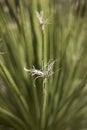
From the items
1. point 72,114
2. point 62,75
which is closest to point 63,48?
point 62,75

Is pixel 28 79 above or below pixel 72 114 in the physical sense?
above

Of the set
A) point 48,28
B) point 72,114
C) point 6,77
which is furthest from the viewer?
point 72,114

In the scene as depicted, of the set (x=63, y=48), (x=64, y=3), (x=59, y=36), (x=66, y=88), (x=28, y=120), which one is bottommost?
(x=28, y=120)

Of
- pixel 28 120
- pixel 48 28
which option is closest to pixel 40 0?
pixel 48 28

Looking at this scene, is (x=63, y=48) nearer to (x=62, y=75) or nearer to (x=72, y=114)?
(x=62, y=75)

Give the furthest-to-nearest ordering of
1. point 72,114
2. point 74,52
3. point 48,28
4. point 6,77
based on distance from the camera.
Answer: point 74,52
point 72,114
point 48,28
point 6,77

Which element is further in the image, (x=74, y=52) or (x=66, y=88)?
(x=74, y=52)
